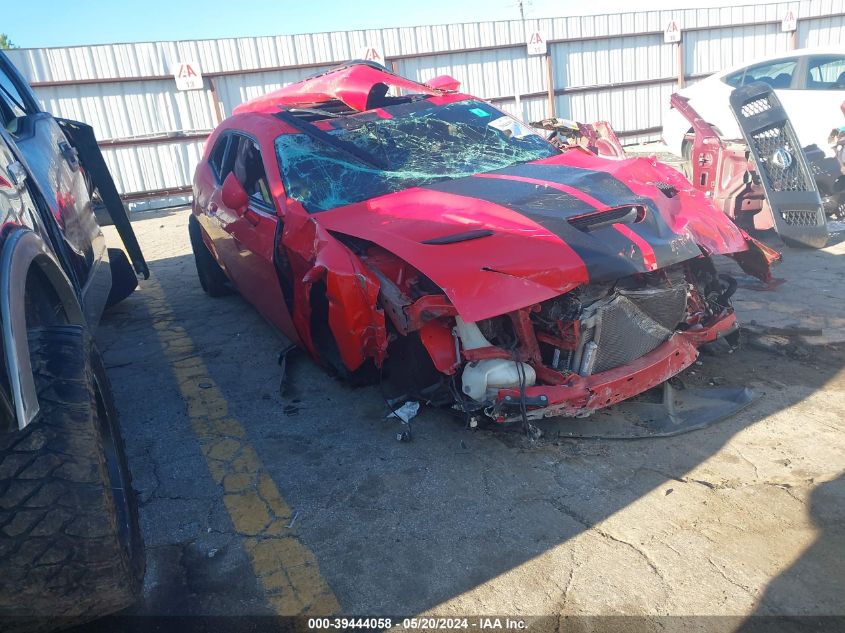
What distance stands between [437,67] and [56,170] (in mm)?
11515

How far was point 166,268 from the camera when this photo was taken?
7.90 metres

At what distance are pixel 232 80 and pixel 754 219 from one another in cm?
1027

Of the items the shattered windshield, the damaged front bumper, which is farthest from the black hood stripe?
the damaged front bumper

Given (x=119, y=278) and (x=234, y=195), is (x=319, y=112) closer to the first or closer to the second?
(x=234, y=195)

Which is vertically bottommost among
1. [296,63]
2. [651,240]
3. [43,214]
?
[651,240]

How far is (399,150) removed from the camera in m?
4.46

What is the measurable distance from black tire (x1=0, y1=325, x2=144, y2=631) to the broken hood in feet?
5.03

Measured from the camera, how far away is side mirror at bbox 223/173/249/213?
4.10 m

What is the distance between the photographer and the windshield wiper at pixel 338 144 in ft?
14.1

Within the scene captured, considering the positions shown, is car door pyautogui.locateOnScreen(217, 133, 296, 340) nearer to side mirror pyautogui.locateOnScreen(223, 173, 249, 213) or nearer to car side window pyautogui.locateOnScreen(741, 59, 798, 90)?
side mirror pyautogui.locateOnScreen(223, 173, 249, 213)

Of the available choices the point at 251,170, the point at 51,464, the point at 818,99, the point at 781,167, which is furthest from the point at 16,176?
the point at 818,99

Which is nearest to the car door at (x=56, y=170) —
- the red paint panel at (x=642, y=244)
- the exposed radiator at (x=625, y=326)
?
the exposed radiator at (x=625, y=326)

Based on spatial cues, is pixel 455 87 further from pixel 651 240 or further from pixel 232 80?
pixel 232 80

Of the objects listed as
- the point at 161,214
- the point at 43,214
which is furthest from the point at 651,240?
the point at 161,214
